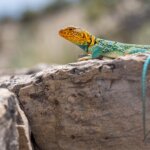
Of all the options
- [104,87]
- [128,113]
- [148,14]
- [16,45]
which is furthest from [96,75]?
[16,45]

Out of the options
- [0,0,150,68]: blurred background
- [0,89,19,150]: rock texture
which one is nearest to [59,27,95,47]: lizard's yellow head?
[0,89,19,150]: rock texture

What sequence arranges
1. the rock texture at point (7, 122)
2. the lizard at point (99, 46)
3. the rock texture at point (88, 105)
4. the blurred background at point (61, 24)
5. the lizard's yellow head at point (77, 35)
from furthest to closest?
1. the blurred background at point (61, 24)
2. the lizard's yellow head at point (77, 35)
3. the lizard at point (99, 46)
4. the rock texture at point (88, 105)
5. the rock texture at point (7, 122)

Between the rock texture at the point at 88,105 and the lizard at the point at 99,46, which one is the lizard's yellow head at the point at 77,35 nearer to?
the lizard at the point at 99,46

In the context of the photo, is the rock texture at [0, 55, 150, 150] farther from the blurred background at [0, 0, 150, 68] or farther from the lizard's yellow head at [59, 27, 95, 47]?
the blurred background at [0, 0, 150, 68]

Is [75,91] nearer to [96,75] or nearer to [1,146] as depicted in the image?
[96,75]

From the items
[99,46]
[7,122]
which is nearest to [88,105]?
[7,122]

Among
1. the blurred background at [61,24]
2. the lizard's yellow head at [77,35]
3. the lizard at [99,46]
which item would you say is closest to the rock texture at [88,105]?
the lizard at [99,46]

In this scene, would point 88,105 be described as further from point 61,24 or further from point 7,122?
point 61,24
